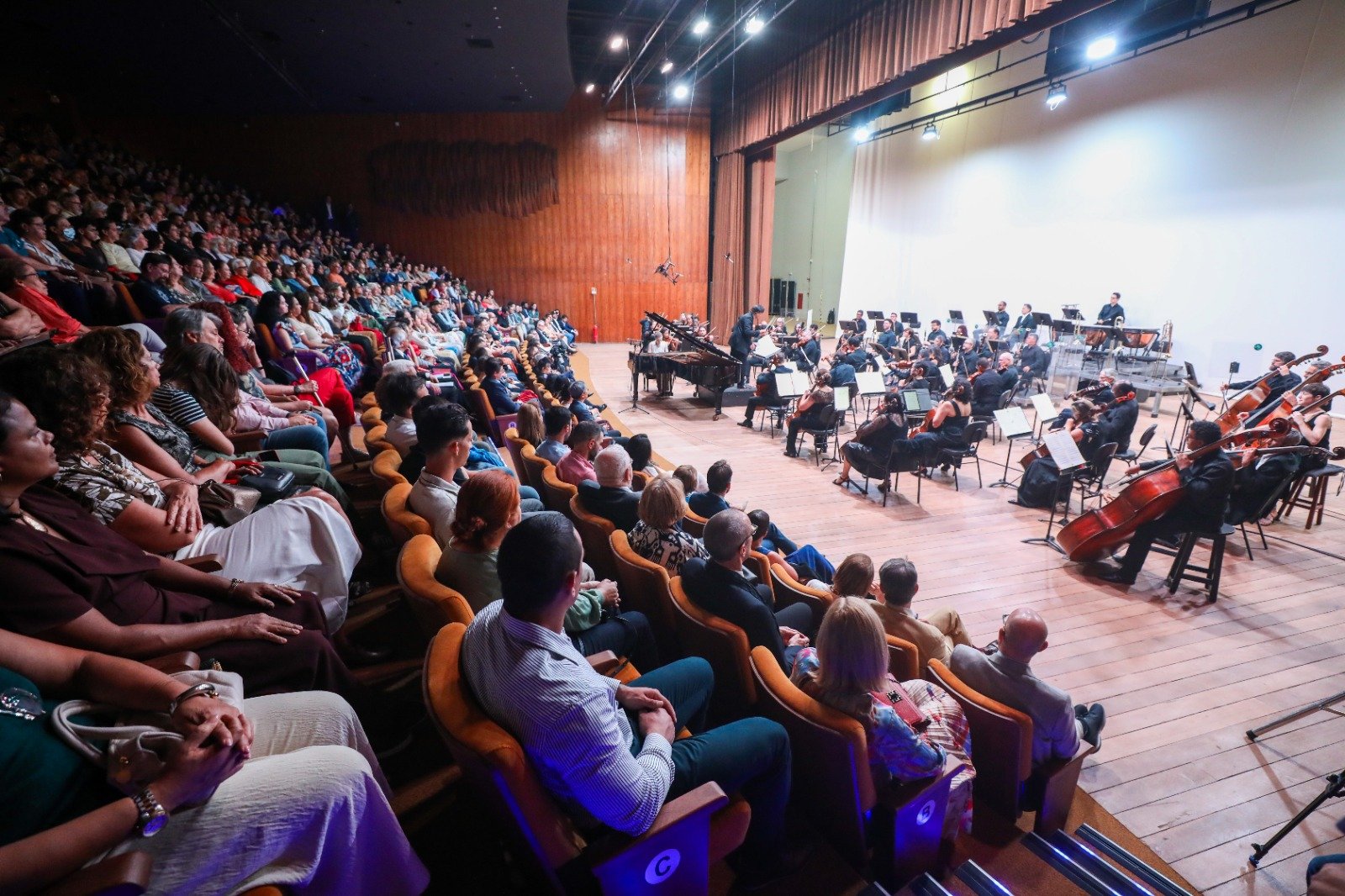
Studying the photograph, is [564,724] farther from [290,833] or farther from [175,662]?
[175,662]

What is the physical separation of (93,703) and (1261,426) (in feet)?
19.3

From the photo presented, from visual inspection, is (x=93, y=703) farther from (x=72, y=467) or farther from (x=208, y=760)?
(x=72, y=467)

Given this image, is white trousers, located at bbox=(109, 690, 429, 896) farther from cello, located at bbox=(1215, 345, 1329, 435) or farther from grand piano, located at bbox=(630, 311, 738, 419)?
grand piano, located at bbox=(630, 311, 738, 419)

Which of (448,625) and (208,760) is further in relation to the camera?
(448,625)

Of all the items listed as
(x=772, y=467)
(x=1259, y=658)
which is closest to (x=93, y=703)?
(x=1259, y=658)

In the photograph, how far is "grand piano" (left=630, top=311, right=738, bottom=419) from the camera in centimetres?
887

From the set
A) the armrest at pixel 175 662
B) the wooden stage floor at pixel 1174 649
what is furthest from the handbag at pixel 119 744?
the wooden stage floor at pixel 1174 649

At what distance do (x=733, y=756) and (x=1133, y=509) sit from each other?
396cm

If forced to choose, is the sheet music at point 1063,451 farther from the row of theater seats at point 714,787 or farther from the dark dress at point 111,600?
the dark dress at point 111,600

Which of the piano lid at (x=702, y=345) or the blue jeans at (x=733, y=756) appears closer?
the blue jeans at (x=733, y=756)

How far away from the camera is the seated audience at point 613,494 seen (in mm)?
2945

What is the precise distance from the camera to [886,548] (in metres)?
4.58

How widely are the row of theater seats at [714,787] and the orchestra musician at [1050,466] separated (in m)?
3.79

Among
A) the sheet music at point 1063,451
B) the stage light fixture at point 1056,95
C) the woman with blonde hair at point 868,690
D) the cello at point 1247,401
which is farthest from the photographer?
the stage light fixture at point 1056,95
